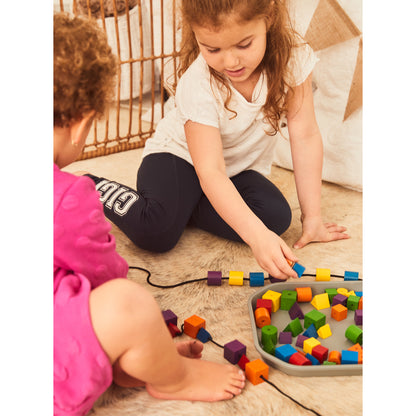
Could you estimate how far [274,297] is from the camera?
102 centimetres

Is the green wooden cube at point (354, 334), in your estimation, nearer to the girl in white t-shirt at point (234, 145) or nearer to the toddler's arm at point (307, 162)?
the girl in white t-shirt at point (234, 145)

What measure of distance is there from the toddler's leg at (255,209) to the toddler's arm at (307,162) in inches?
2.1

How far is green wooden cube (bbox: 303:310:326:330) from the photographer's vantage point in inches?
37.5

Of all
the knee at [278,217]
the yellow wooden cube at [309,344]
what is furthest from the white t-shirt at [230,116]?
the yellow wooden cube at [309,344]

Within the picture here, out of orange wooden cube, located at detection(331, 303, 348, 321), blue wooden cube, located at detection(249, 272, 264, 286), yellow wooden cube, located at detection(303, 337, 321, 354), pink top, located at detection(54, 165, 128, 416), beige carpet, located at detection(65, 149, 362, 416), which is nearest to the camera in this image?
pink top, located at detection(54, 165, 128, 416)

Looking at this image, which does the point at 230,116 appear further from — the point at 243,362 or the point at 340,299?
the point at 243,362

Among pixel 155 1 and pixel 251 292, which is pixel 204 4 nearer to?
pixel 251 292

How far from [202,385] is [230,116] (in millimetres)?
632

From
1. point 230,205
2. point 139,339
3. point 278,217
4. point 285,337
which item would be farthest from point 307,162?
point 139,339

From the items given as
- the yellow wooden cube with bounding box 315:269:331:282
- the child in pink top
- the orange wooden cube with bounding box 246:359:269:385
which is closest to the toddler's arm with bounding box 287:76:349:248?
the yellow wooden cube with bounding box 315:269:331:282

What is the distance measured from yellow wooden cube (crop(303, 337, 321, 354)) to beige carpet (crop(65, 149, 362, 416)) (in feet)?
0.20

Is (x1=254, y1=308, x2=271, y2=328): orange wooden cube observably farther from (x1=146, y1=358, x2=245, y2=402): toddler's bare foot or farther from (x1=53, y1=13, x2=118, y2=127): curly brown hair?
(x1=53, y1=13, x2=118, y2=127): curly brown hair

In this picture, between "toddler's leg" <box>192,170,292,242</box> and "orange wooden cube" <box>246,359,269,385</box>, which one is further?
"toddler's leg" <box>192,170,292,242</box>
